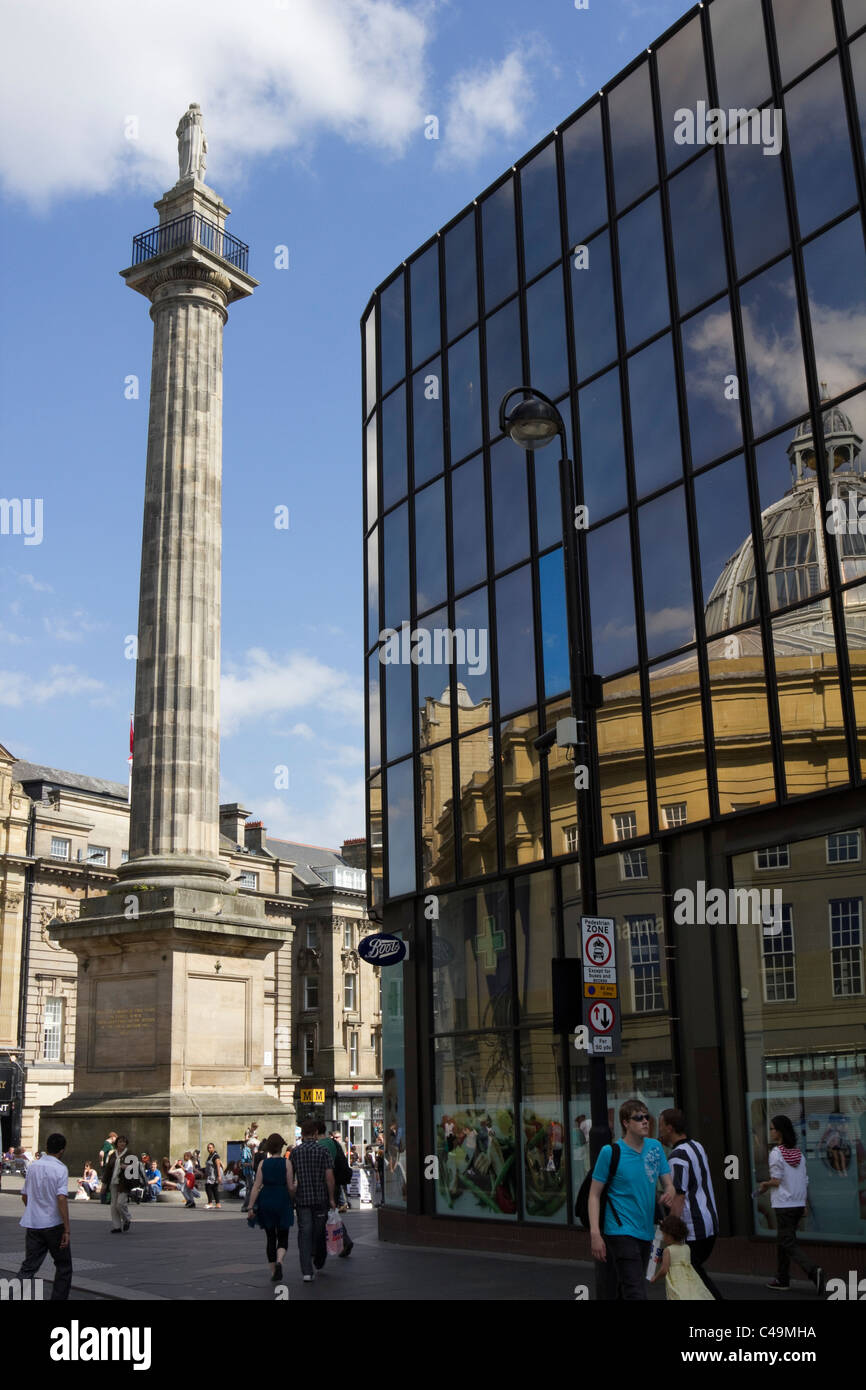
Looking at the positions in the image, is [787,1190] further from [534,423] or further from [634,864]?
[534,423]

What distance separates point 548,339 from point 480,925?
9190 mm

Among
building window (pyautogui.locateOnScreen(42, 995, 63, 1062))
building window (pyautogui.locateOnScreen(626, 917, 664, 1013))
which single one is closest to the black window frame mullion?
building window (pyautogui.locateOnScreen(626, 917, 664, 1013))

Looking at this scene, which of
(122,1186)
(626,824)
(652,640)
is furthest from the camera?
(122,1186)

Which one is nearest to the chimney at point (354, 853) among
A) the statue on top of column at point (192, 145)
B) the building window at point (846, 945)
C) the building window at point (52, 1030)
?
the building window at point (52, 1030)

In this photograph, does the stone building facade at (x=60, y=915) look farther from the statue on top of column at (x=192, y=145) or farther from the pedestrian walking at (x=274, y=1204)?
the pedestrian walking at (x=274, y=1204)

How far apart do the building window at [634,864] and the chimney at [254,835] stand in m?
71.8

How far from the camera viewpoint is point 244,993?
104ft

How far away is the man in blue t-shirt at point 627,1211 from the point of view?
9.53 metres

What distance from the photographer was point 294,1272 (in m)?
16.7

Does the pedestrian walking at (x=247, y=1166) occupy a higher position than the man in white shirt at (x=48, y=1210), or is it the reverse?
the man in white shirt at (x=48, y=1210)

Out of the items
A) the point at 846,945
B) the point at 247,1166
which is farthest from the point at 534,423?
the point at 247,1166

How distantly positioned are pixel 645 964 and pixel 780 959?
86.3 inches
